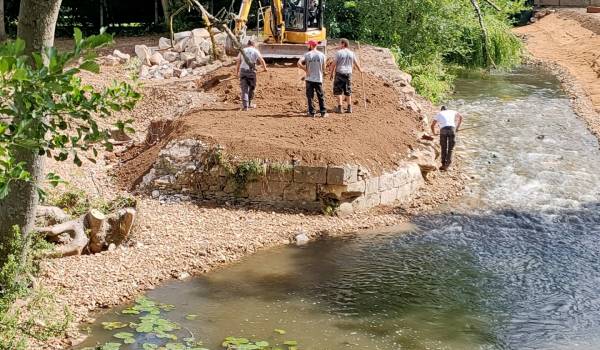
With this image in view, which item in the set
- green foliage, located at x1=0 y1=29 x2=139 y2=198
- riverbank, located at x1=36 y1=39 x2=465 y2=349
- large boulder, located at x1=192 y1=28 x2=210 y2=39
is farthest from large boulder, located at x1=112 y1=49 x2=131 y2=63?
green foliage, located at x1=0 y1=29 x2=139 y2=198

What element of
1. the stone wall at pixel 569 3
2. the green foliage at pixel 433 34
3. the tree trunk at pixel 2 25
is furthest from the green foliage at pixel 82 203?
the stone wall at pixel 569 3

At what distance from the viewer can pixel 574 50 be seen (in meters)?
33.9

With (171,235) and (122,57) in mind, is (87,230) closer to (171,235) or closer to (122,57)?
(171,235)

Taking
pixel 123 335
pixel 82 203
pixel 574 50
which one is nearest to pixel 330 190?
pixel 82 203

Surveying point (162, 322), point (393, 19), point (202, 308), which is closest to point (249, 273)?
point (202, 308)

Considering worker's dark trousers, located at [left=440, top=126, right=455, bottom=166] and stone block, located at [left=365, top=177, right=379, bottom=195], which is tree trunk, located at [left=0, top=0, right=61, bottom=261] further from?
worker's dark trousers, located at [left=440, top=126, right=455, bottom=166]

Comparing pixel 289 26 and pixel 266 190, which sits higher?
pixel 289 26

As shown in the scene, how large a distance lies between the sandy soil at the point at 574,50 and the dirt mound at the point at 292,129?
6.51m

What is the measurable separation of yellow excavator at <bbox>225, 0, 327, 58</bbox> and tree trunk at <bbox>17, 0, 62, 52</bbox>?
11284 millimetres

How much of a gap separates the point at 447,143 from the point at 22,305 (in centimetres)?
978

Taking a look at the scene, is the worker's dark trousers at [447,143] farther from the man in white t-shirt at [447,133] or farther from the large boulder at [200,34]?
the large boulder at [200,34]

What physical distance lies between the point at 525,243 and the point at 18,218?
770 cm

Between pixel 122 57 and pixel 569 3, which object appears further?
pixel 569 3

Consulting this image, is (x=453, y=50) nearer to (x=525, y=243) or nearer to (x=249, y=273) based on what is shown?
(x=525, y=243)
